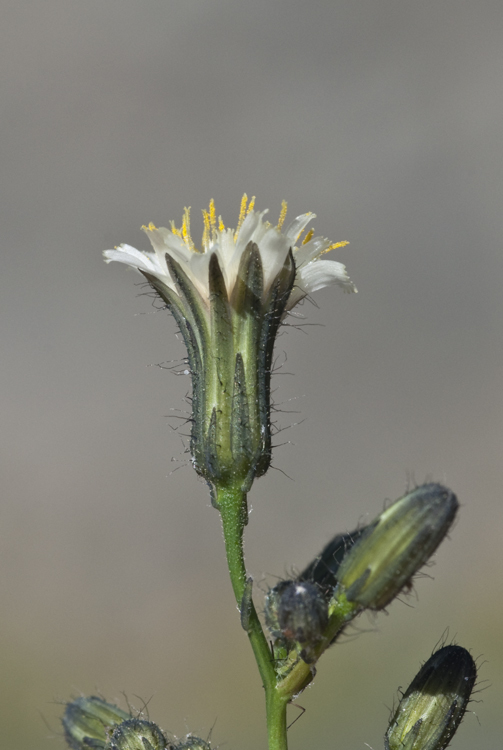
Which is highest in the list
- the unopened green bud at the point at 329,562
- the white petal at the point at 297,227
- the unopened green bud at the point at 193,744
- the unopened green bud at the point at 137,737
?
the white petal at the point at 297,227

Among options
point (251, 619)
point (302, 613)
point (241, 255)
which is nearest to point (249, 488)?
point (251, 619)

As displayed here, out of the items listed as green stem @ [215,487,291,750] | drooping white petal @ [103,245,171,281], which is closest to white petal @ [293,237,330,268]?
drooping white petal @ [103,245,171,281]

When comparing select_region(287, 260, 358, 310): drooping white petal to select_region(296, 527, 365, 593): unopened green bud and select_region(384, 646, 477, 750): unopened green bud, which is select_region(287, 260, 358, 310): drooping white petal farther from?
select_region(384, 646, 477, 750): unopened green bud

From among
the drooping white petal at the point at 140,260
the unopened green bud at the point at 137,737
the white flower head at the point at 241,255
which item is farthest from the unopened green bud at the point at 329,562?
the drooping white petal at the point at 140,260

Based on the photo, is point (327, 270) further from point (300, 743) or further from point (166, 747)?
point (300, 743)

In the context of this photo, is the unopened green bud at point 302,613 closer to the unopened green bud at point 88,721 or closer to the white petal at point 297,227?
the unopened green bud at point 88,721

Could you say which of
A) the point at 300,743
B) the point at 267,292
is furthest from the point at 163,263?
the point at 300,743
